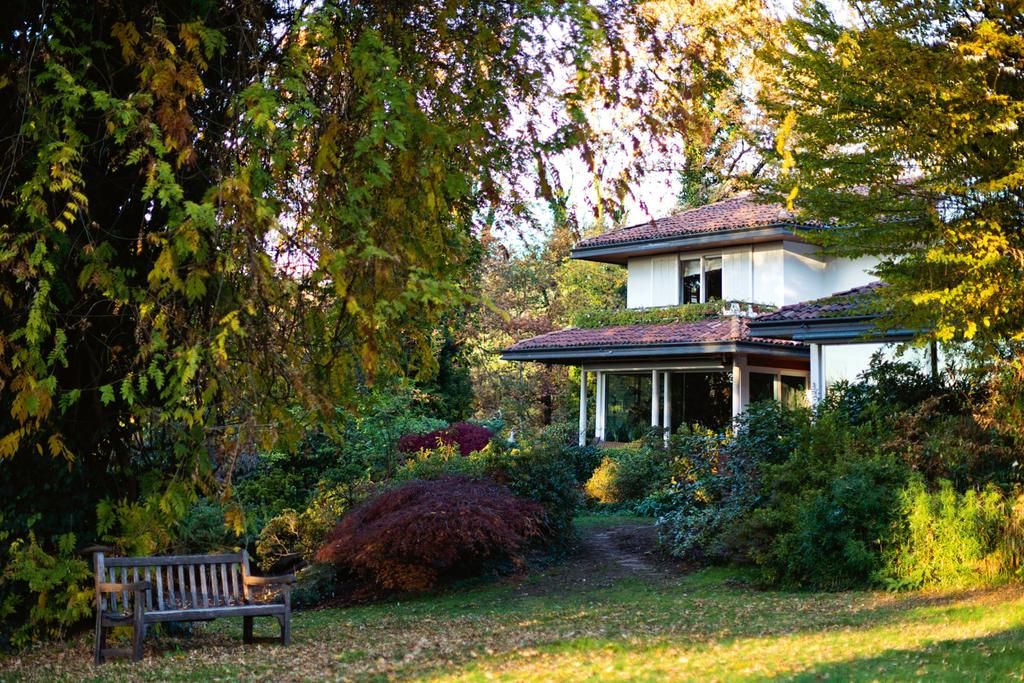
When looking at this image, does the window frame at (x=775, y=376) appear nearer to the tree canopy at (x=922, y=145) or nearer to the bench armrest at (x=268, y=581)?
the tree canopy at (x=922, y=145)

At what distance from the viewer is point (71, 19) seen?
8211 millimetres

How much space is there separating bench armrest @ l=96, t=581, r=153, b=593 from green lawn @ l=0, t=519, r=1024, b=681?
0.56 m

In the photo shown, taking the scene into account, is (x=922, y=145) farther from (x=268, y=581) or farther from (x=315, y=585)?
(x=315, y=585)

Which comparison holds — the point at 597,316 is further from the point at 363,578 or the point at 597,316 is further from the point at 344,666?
the point at 344,666

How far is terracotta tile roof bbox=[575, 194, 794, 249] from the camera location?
86.5 ft

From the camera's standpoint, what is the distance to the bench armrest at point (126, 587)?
8539mm

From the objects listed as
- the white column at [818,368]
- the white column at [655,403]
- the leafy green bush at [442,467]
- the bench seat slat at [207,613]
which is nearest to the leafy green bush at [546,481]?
the leafy green bush at [442,467]

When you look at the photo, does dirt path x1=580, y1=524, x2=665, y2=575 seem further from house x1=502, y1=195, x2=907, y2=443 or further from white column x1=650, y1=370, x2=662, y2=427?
white column x1=650, y1=370, x2=662, y2=427

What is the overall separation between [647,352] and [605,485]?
4.92 metres

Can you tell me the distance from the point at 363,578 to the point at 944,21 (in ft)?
33.6

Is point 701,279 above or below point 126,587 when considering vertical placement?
above

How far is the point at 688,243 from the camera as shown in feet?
89.7

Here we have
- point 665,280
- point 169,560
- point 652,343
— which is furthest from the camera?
point 665,280

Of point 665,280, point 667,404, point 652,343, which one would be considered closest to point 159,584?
point 652,343
